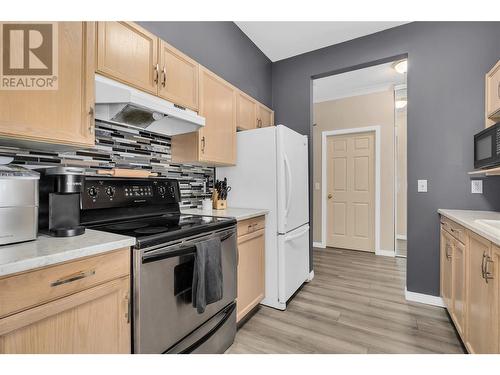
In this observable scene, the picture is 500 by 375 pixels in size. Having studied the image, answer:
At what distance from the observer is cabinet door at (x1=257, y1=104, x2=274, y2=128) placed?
283 centimetres

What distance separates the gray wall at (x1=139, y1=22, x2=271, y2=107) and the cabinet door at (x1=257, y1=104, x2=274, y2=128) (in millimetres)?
171

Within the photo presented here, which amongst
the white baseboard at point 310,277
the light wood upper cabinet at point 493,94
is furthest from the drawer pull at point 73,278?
the light wood upper cabinet at point 493,94

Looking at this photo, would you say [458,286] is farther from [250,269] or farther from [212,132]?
[212,132]

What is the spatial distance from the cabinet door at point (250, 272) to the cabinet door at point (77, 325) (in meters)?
0.96

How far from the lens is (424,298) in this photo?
7.72ft

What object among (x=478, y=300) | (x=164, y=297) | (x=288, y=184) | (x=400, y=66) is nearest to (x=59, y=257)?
(x=164, y=297)

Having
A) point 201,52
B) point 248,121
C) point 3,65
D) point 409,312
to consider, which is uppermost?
point 201,52

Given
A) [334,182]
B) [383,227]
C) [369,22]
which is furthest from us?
[334,182]

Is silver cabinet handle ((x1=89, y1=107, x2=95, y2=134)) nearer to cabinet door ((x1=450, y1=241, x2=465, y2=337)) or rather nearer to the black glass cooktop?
the black glass cooktop

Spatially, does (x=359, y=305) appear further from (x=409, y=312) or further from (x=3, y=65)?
(x=3, y=65)

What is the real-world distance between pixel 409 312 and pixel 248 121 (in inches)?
91.0

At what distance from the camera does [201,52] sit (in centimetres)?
223
